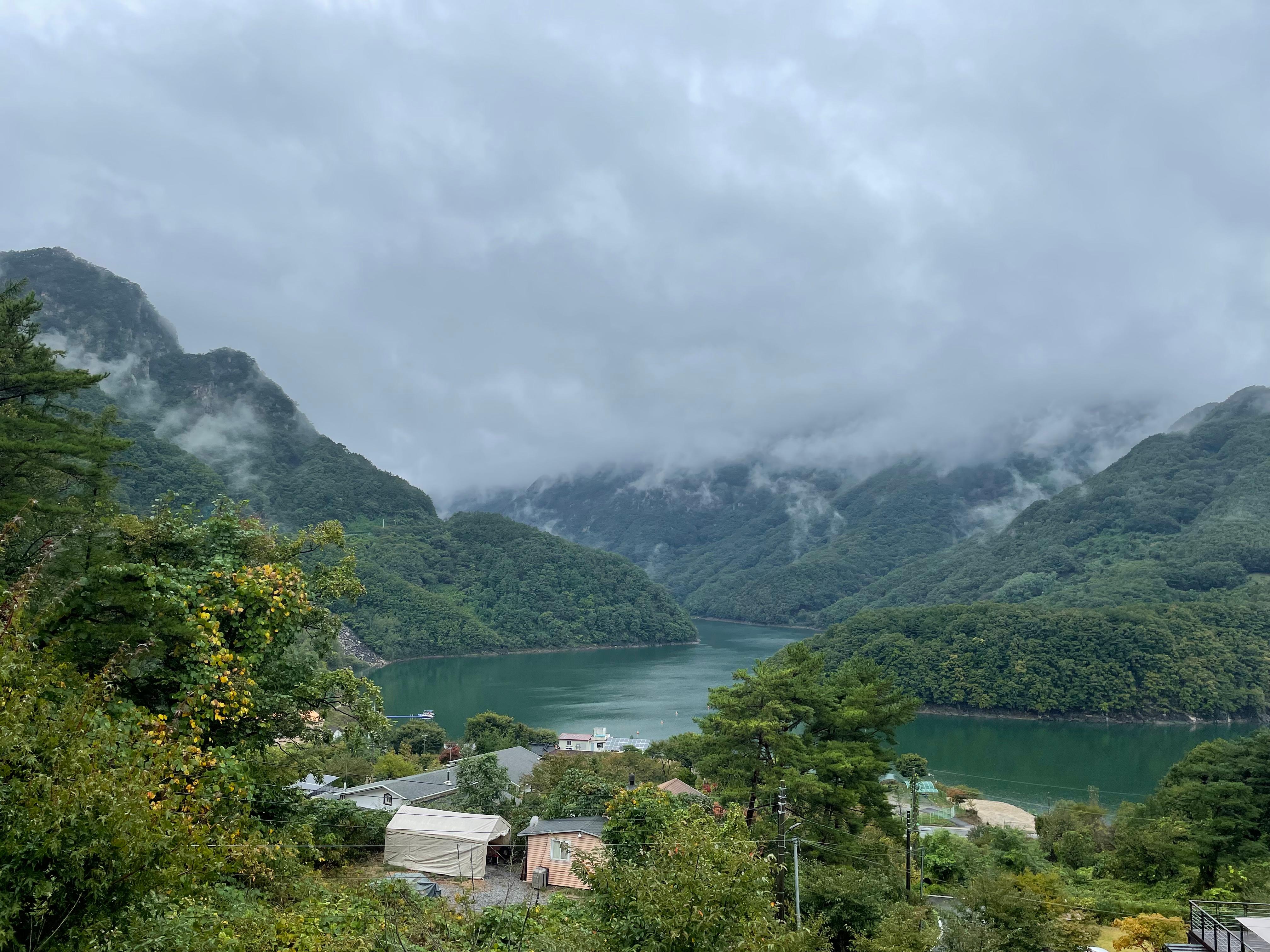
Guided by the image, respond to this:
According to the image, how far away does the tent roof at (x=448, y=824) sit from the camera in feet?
48.0

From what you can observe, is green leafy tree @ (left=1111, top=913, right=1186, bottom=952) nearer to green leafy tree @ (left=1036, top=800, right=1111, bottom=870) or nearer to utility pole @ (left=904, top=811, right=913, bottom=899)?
utility pole @ (left=904, top=811, right=913, bottom=899)

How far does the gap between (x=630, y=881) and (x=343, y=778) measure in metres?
26.0

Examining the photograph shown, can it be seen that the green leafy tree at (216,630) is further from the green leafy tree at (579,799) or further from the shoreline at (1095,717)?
the shoreline at (1095,717)

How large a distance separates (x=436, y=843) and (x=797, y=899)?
6794 mm

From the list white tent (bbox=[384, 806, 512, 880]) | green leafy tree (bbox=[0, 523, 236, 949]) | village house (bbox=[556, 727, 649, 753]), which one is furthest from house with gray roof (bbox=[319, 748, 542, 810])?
green leafy tree (bbox=[0, 523, 236, 949])

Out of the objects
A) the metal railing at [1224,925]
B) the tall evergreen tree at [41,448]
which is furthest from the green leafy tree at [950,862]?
the tall evergreen tree at [41,448]

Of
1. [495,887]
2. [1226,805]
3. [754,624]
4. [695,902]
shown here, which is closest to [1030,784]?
[1226,805]

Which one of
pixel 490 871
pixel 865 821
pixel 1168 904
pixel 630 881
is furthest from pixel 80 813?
pixel 1168 904

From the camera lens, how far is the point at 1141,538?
342 ft

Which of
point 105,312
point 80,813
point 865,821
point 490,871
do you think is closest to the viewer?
point 80,813

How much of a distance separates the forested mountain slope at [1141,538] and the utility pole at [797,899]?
75.4m

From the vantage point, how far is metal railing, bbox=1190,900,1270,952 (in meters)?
10.5

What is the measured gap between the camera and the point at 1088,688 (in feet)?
178

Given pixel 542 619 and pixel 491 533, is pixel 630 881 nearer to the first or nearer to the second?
pixel 542 619
